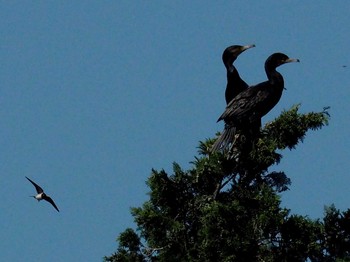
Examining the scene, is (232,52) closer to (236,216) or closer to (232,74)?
(232,74)

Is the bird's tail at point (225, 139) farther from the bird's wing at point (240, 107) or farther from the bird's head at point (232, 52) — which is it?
the bird's head at point (232, 52)

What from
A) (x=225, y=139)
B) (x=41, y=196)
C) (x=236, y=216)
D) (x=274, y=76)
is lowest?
(x=236, y=216)

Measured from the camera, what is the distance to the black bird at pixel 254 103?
18141mm

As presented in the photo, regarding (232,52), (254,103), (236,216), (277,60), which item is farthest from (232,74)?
(236,216)

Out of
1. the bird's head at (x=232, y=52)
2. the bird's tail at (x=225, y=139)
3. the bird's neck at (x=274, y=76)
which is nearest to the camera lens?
the bird's tail at (x=225, y=139)

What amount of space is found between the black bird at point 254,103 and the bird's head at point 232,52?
2.33 meters

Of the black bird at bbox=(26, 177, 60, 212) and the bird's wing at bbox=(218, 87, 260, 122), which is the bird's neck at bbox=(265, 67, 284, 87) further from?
the black bird at bbox=(26, 177, 60, 212)

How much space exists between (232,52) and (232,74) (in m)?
0.48

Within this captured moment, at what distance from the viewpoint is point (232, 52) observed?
21969 millimetres

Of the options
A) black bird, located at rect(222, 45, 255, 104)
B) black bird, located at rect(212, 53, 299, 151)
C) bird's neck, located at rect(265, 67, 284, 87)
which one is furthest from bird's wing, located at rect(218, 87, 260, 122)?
Result: black bird, located at rect(222, 45, 255, 104)

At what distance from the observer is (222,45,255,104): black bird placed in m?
21.4

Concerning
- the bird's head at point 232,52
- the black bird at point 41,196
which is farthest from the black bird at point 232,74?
the black bird at point 41,196

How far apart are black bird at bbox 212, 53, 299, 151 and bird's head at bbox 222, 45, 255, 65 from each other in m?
2.33

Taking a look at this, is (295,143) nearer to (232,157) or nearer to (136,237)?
(232,157)
